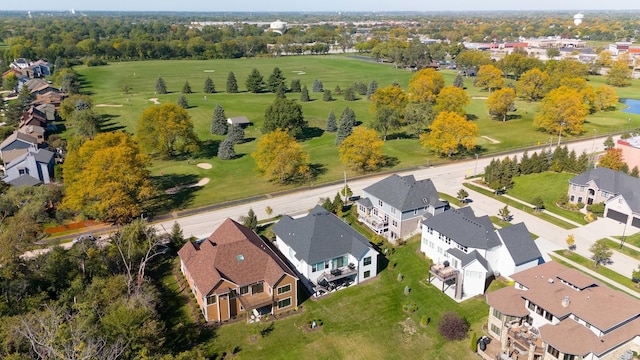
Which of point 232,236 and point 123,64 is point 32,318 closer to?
point 232,236

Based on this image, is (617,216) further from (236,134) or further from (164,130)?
(164,130)

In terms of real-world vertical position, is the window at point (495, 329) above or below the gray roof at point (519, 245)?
below

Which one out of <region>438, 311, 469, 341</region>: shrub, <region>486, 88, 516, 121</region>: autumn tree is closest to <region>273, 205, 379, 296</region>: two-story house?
<region>438, 311, 469, 341</region>: shrub

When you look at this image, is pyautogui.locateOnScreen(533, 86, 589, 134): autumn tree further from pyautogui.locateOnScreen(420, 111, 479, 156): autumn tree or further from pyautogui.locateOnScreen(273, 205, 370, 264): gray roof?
pyautogui.locateOnScreen(273, 205, 370, 264): gray roof

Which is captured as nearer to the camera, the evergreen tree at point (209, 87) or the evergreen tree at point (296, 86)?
the evergreen tree at point (209, 87)

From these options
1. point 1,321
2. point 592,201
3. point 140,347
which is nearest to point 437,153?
point 592,201

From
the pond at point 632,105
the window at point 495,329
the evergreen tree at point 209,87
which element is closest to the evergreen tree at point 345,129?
the window at point 495,329

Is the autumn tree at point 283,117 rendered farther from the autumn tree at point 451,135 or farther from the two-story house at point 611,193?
the two-story house at point 611,193

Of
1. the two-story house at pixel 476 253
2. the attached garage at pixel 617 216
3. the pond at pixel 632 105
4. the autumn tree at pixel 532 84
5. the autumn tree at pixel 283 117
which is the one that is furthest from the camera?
the autumn tree at pixel 532 84
